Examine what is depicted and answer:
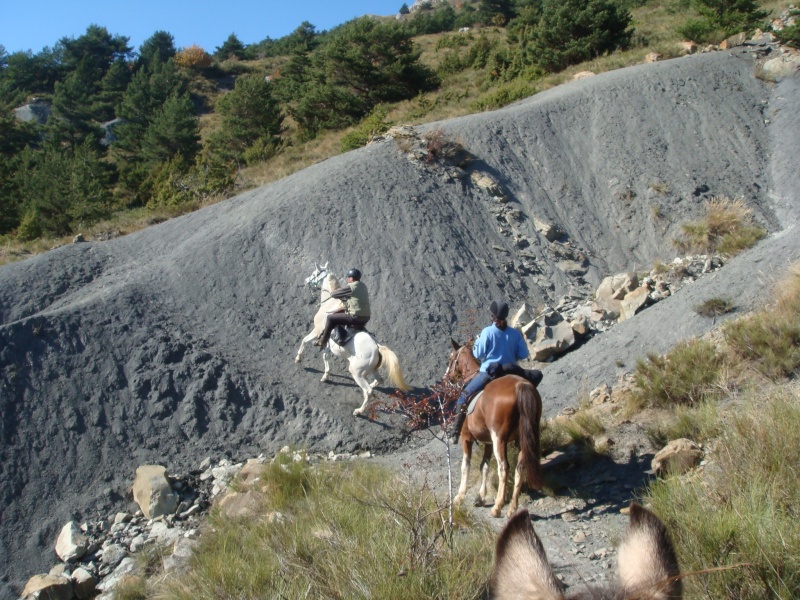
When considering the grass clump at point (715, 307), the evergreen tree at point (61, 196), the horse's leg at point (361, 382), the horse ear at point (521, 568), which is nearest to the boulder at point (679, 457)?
the horse ear at point (521, 568)

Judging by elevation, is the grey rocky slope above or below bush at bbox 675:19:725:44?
below

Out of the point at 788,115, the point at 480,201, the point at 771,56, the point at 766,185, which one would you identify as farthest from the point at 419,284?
the point at 771,56

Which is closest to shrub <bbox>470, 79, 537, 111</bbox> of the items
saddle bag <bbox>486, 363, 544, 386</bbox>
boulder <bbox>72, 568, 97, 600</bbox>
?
saddle bag <bbox>486, 363, 544, 386</bbox>

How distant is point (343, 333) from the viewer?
40.9 feet

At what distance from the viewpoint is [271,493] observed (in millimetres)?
8352

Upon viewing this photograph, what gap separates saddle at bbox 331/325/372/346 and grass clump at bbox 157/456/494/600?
5.43 meters

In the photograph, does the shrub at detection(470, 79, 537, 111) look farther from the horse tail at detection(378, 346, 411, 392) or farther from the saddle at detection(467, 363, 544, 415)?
the saddle at detection(467, 363, 544, 415)

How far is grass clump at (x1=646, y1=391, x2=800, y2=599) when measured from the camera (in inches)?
148

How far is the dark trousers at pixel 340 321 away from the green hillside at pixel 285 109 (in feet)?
32.9

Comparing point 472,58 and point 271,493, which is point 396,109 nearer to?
point 472,58

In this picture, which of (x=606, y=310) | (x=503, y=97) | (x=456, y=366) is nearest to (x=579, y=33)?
(x=503, y=97)

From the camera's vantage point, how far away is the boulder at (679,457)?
6730 millimetres

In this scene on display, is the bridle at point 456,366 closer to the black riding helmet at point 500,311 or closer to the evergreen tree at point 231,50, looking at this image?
the black riding helmet at point 500,311

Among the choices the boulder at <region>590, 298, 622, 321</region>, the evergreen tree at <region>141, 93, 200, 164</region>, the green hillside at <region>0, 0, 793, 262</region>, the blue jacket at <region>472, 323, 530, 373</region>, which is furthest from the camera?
the evergreen tree at <region>141, 93, 200, 164</region>
